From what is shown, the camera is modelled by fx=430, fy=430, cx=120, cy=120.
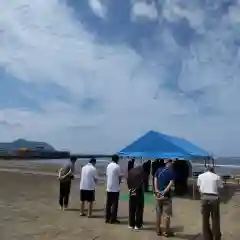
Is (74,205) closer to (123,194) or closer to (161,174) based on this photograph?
(123,194)

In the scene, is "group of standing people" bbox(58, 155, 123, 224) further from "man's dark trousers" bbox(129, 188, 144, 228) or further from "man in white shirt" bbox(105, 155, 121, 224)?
"man's dark trousers" bbox(129, 188, 144, 228)

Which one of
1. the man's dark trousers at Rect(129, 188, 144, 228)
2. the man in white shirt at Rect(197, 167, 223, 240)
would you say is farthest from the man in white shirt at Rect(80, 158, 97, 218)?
the man in white shirt at Rect(197, 167, 223, 240)

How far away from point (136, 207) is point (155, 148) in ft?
23.1

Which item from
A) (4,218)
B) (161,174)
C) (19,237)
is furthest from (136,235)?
(4,218)

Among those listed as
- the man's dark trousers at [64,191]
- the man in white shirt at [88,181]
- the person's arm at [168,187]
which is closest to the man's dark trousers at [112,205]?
the man in white shirt at [88,181]

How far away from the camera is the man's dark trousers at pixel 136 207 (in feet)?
32.8

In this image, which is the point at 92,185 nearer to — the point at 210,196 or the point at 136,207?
the point at 136,207

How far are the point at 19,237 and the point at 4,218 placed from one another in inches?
105

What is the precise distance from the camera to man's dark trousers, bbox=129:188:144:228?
10.0 meters

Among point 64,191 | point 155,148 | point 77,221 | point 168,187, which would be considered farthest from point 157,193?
point 155,148

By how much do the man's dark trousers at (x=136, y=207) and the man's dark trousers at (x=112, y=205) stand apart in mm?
686

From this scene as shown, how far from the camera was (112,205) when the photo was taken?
10.9 metres

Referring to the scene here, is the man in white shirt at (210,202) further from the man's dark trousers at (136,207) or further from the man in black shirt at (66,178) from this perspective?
the man in black shirt at (66,178)

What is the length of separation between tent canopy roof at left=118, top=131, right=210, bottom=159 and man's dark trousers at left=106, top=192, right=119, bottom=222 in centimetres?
587
